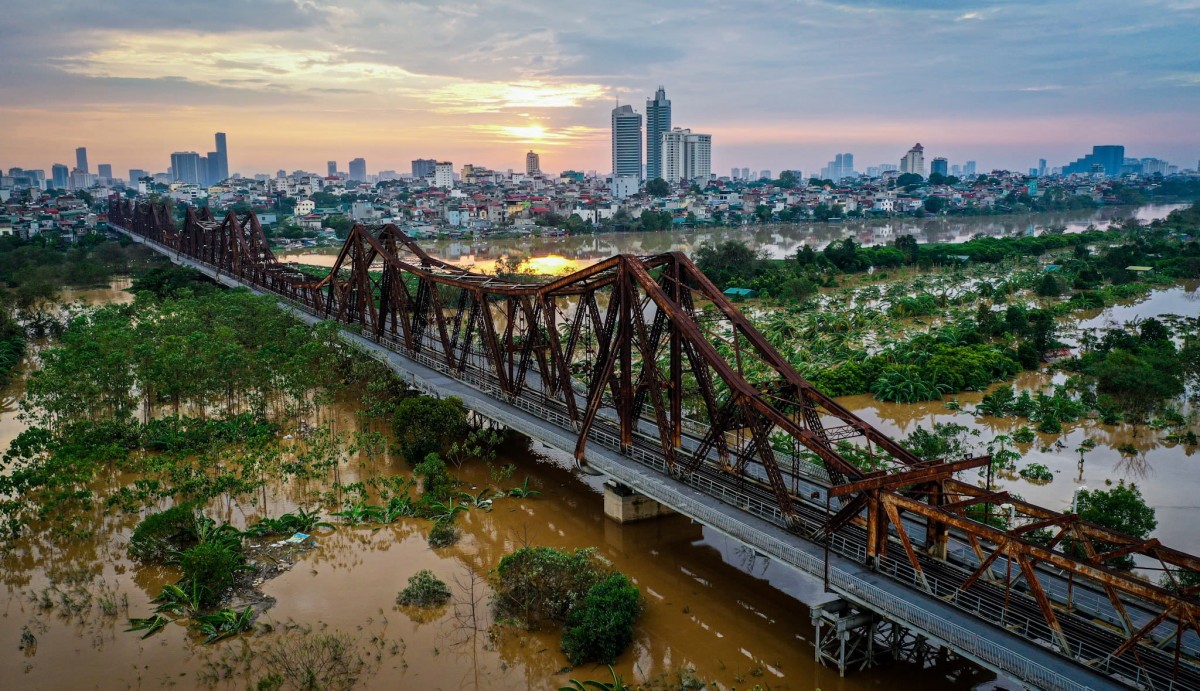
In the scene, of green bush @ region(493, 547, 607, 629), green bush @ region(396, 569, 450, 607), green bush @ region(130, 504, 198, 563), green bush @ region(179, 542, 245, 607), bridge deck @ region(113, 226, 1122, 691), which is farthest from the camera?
green bush @ region(130, 504, 198, 563)

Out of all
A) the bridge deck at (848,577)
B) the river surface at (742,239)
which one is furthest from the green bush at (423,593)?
the river surface at (742,239)

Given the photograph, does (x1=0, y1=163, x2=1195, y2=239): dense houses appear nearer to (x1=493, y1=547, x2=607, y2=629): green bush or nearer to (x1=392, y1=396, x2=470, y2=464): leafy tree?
(x1=392, y1=396, x2=470, y2=464): leafy tree

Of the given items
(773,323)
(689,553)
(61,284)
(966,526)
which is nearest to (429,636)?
(689,553)

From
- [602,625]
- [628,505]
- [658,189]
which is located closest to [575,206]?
[658,189]

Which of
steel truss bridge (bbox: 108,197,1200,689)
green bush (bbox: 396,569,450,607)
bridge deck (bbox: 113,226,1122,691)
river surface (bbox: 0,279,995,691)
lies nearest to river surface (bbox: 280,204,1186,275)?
steel truss bridge (bbox: 108,197,1200,689)

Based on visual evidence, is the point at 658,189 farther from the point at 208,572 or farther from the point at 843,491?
the point at 843,491

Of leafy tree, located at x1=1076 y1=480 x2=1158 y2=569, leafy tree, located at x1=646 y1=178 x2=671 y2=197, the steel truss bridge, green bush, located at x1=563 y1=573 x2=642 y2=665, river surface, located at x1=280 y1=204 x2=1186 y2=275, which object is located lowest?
green bush, located at x1=563 y1=573 x2=642 y2=665

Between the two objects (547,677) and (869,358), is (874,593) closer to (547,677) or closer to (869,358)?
(547,677)
